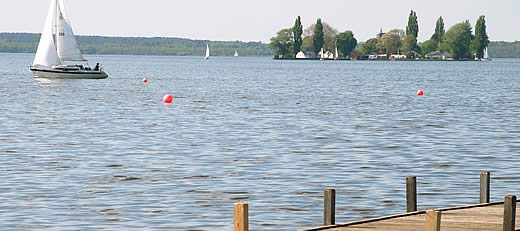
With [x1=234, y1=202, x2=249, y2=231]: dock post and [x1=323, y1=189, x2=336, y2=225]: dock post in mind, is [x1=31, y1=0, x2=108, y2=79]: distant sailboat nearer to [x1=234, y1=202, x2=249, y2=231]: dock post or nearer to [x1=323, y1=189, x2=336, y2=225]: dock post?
[x1=323, y1=189, x2=336, y2=225]: dock post

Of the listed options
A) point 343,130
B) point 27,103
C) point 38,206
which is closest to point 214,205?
point 38,206

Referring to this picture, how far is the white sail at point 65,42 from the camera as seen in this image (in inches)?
4454

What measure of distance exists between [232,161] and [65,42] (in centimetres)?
7420

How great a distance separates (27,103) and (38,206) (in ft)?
177

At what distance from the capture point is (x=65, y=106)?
259ft

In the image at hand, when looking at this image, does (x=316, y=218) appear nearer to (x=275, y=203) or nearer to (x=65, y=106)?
(x=275, y=203)

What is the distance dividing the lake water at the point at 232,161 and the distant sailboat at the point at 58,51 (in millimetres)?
31065

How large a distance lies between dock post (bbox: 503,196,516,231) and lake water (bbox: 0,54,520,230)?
682cm

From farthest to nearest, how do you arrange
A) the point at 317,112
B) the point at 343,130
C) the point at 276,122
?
the point at 317,112 → the point at 276,122 → the point at 343,130

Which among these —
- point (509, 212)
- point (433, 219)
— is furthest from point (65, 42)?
point (433, 219)

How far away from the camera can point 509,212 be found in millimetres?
21641

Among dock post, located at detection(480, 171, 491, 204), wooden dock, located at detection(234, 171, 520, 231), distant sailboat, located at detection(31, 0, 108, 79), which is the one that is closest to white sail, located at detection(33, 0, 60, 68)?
distant sailboat, located at detection(31, 0, 108, 79)

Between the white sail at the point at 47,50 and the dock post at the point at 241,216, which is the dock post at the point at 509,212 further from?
the white sail at the point at 47,50

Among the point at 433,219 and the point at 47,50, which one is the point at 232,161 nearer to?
the point at 433,219
